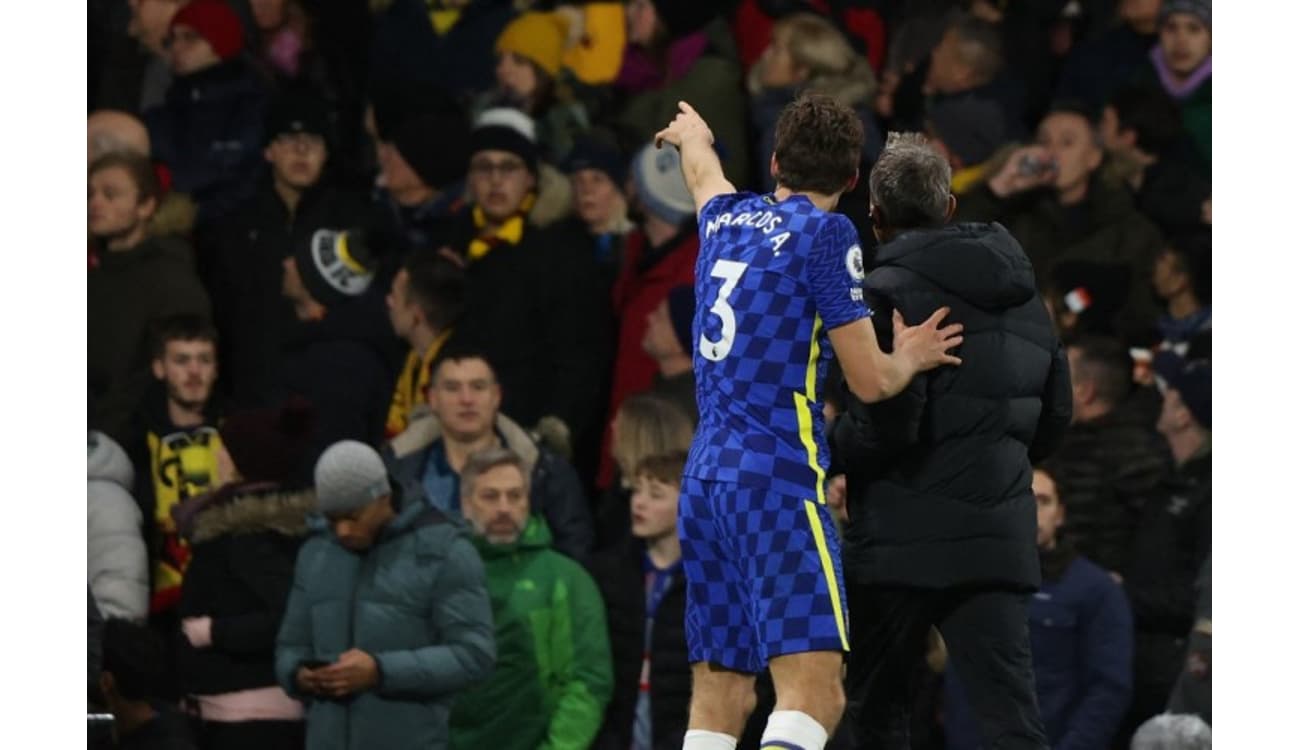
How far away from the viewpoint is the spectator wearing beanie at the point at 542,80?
14.5 meters

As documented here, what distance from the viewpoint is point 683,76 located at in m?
14.4

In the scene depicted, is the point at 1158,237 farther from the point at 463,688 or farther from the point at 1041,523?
the point at 463,688

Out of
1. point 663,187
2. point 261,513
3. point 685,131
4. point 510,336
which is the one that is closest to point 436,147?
point 663,187

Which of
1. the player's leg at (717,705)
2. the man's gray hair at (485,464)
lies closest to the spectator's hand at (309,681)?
the man's gray hair at (485,464)

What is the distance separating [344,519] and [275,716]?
95 centimetres

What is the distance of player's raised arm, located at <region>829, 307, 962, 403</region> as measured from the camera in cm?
796

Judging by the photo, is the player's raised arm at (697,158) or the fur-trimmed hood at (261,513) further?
the fur-trimmed hood at (261,513)

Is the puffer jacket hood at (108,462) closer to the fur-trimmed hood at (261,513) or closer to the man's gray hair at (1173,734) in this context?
the fur-trimmed hood at (261,513)

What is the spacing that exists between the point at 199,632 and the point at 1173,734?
13.1 feet

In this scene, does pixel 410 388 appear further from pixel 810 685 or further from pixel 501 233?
pixel 810 685

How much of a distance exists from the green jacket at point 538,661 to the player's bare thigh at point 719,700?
3.16m

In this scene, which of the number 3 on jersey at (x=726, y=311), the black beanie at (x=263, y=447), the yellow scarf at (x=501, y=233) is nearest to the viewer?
the number 3 on jersey at (x=726, y=311)

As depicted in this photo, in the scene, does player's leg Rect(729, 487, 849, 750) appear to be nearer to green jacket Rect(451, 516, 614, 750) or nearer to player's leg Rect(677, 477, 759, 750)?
player's leg Rect(677, 477, 759, 750)

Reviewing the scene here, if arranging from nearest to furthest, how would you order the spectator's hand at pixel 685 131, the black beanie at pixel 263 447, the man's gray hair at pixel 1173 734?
the spectator's hand at pixel 685 131 < the man's gray hair at pixel 1173 734 < the black beanie at pixel 263 447
